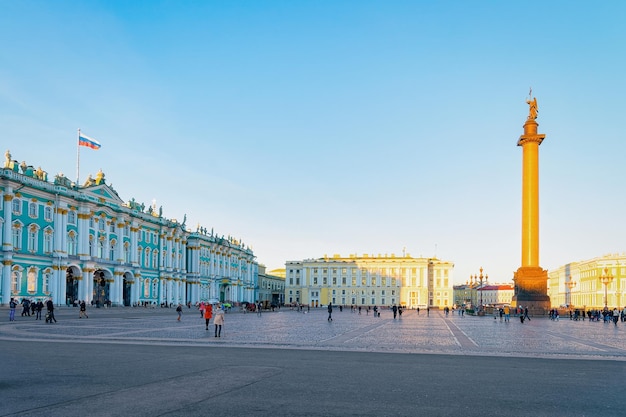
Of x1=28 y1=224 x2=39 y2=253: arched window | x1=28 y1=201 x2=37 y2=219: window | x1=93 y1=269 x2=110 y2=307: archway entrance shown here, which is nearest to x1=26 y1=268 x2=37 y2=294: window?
x1=28 y1=224 x2=39 y2=253: arched window

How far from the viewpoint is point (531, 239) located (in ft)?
209

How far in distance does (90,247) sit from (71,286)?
5.56m

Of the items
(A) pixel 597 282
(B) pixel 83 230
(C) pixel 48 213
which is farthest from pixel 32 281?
(A) pixel 597 282

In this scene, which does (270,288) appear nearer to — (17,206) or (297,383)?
(17,206)

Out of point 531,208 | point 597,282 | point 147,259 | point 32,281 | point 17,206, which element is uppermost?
point 531,208

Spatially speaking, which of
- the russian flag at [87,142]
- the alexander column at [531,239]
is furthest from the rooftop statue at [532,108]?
the russian flag at [87,142]

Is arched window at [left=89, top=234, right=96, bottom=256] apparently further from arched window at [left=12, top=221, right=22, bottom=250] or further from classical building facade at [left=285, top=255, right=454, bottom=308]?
classical building facade at [left=285, top=255, right=454, bottom=308]

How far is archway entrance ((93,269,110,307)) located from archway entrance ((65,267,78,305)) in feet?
15.5

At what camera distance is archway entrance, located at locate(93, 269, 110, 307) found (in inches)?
3048

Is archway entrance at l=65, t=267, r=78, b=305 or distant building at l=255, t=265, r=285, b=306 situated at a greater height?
archway entrance at l=65, t=267, r=78, b=305

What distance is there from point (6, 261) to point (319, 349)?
47.9 m

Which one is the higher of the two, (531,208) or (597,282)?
(531,208)

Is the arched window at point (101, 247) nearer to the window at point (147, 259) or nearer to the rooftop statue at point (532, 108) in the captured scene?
the window at point (147, 259)

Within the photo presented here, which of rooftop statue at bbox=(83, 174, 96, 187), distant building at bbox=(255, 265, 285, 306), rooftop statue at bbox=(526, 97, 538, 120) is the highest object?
rooftop statue at bbox=(526, 97, 538, 120)
